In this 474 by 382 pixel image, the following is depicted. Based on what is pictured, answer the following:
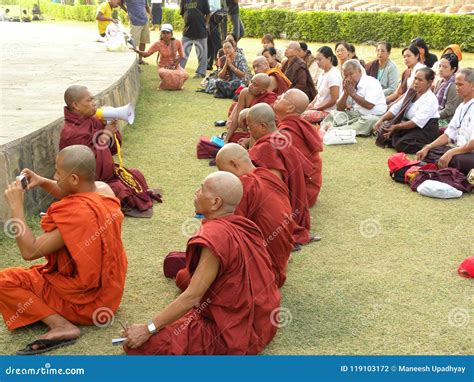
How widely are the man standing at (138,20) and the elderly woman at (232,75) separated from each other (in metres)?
3.05

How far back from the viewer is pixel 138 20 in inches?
564

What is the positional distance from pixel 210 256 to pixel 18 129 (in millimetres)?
3292

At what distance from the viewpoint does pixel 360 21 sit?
827 inches

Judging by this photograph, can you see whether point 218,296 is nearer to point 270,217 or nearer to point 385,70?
point 270,217

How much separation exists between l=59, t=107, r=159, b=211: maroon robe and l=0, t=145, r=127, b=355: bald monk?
74.4 inches

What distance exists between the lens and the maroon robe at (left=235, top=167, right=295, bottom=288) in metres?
4.59

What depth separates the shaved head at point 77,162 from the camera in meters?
3.95

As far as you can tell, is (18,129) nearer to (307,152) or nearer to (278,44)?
(307,152)

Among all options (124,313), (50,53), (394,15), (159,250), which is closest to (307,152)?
(159,250)

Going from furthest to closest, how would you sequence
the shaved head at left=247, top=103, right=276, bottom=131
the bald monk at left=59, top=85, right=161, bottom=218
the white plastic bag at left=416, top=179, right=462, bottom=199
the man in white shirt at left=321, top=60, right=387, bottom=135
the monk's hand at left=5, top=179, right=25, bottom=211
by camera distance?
the man in white shirt at left=321, top=60, right=387, bottom=135, the white plastic bag at left=416, top=179, right=462, bottom=199, the bald monk at left=59, top=85, right=161, bottom=218, the shaved head at left=247, top=103, right=276, bottom=131, the monk's hand at left=5, top=179, right=25, bottom=211
